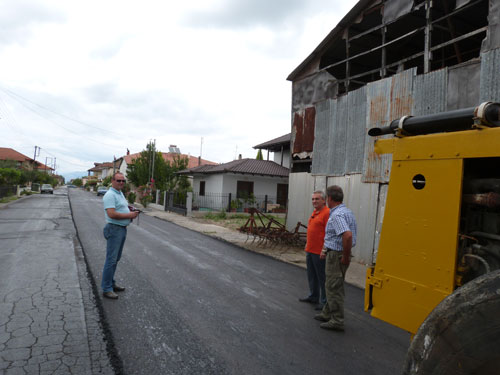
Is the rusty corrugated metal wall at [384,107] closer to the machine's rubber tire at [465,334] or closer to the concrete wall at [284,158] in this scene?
the machine's rubber tire at [465,334]

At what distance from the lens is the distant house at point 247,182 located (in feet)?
82.2

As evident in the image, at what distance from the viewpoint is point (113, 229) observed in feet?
16.3

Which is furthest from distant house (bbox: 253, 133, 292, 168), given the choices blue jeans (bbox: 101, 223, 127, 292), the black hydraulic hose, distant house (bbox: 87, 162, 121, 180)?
distant house (bbox: 87, 162, 121, 180)

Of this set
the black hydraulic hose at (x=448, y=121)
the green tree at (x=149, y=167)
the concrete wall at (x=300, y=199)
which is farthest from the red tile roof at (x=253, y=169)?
the black hydraulic hose at (x=448, y=121)

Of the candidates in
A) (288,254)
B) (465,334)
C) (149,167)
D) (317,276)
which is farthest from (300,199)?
(149,167)

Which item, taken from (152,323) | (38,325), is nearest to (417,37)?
(152,323)

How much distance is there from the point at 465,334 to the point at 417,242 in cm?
65

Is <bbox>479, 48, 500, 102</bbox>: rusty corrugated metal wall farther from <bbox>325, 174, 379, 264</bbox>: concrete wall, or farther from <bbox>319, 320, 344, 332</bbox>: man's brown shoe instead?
<bbox>319, 320, 344, 332</bbox>: man's brown shoe

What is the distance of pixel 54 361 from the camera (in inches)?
121

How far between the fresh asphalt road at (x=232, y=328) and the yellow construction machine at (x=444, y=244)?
133cm

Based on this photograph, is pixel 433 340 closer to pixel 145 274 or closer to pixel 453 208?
pixel 453 208

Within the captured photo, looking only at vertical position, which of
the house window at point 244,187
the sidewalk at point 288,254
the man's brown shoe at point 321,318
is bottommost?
the sidewalk at point 288,254

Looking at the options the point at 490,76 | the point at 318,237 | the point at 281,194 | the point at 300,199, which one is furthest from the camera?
the point at 281,194

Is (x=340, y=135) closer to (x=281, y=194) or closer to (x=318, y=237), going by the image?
(x=318, y=237)
